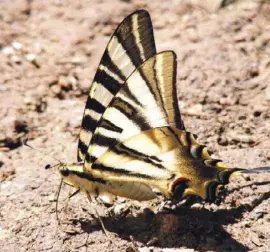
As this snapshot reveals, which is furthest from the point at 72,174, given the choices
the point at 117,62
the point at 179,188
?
the point at 117,62

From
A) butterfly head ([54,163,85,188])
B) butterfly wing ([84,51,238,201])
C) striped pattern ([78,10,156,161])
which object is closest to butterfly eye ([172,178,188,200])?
butterfly wing ([84,51,238,201])

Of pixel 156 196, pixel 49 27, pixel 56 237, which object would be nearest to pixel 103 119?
pixel 156 196

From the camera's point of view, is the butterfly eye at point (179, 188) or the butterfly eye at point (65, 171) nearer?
the butterfly eye at point (179, 188)

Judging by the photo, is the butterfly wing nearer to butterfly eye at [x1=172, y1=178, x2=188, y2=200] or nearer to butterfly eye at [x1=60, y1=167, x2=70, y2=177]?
butterfly eye at [x1=172, y1=178, x2=188, y2=200]

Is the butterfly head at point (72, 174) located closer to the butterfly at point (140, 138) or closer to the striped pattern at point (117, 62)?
the butterfly at point (140, 138)

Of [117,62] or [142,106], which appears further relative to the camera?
[117,62]

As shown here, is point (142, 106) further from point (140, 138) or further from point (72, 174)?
point (72, 174)

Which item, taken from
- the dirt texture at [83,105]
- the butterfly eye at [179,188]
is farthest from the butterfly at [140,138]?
the dirt texture at [83,105]
